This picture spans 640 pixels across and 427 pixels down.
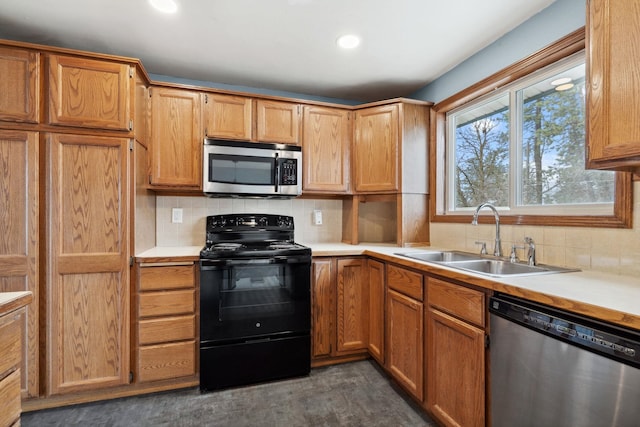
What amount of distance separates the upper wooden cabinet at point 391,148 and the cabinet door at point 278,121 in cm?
57

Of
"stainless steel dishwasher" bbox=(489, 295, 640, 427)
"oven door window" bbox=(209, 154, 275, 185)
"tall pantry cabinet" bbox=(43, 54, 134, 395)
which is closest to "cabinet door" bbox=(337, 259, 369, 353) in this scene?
"oven door window" bbox=(209, 154, 275, 185)

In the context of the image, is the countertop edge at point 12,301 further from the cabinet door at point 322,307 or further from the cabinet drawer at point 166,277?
the cabinet door at point 322,307

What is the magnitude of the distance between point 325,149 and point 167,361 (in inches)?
78.9

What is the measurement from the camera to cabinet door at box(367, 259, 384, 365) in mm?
2268

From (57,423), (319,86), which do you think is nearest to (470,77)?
(319,86)

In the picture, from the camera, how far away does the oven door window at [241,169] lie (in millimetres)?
2441

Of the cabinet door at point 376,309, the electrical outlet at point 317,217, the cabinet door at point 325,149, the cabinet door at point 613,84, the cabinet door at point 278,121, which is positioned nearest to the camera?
the cabinet door at point 613,84

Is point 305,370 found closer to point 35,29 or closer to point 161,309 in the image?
point 161,309

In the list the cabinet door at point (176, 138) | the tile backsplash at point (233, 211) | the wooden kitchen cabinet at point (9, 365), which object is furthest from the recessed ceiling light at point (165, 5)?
the wooden kitchen cabinet at point (9, 365)

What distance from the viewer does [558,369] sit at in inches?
42.8

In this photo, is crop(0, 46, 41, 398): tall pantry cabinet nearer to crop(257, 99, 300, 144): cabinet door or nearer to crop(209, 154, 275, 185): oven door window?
crop(209, 154, 275, 185): oven door window

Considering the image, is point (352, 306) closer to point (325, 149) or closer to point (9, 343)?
point (325, 149)

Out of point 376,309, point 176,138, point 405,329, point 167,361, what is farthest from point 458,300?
point 176,138

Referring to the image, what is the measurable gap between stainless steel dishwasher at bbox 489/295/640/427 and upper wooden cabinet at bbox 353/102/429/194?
1.50 meters
